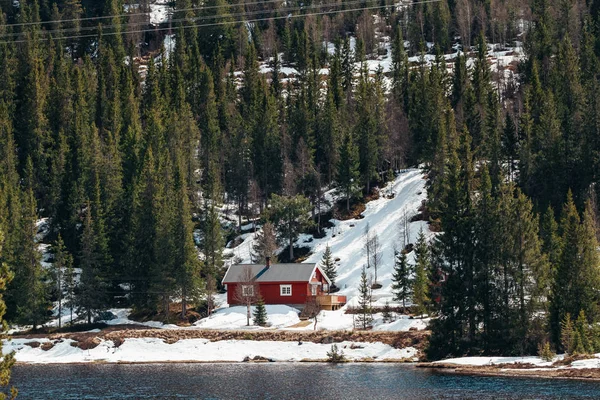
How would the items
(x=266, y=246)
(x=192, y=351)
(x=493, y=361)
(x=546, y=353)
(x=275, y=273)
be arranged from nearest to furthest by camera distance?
(x=546, y=353) < (x=493, y=361) < (x=192, y=351) < (x=275, y=273) < (x=266, y=246)

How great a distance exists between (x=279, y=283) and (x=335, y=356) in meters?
19.3

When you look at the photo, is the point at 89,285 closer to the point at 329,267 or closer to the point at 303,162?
the point at 329,267

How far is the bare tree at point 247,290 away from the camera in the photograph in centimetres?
7394

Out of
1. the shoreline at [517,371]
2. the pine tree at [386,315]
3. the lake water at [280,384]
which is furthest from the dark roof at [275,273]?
the shoreline at [517,371]

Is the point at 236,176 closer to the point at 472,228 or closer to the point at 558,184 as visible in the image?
the point at 558,184

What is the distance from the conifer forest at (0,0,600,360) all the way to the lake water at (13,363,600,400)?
25.6 feet

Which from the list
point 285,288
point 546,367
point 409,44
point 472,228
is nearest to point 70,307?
point 285,288

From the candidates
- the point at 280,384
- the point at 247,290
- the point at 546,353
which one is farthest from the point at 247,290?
the point at 546,353

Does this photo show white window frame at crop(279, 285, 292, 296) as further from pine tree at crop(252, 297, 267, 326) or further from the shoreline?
the shoreline

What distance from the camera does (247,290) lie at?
74062mm

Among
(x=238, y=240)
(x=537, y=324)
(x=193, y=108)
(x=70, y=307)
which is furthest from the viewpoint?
(x=193, y=108)

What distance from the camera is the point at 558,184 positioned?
82.9 metres

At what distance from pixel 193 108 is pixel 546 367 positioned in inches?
3034

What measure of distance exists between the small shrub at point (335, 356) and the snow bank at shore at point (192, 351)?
0.58 m
